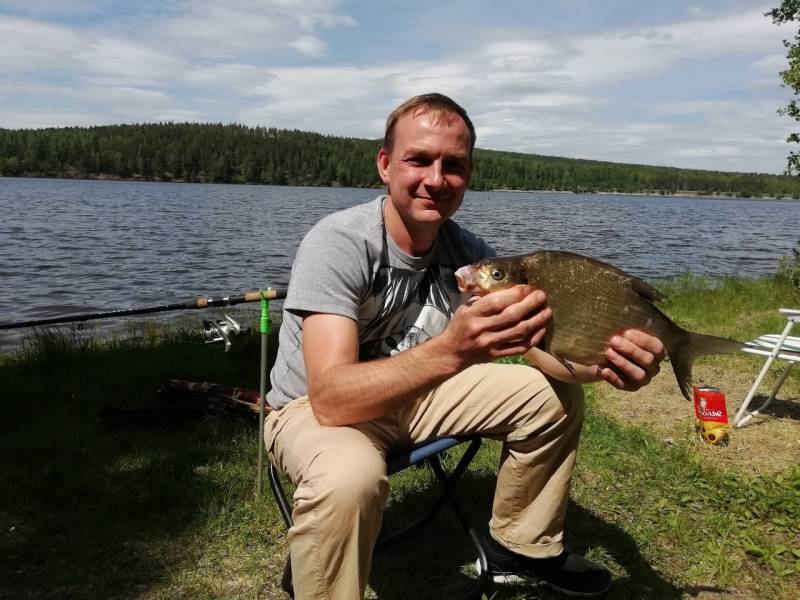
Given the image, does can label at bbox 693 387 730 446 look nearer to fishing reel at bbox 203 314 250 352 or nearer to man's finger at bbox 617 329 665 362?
man's finger at bbox 617 329 665 362

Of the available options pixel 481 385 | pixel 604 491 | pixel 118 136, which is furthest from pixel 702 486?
pixel 118 136

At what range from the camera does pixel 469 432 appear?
2750 mm

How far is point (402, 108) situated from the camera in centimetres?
279

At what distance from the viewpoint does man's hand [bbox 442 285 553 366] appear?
198cm

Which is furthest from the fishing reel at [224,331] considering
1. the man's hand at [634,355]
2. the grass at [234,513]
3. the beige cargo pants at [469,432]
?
the man's hand at [634,355]

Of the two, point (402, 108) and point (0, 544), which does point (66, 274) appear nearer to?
point (0, 544)

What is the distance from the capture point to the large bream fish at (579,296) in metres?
2.21

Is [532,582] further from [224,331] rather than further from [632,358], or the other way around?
[224,331]

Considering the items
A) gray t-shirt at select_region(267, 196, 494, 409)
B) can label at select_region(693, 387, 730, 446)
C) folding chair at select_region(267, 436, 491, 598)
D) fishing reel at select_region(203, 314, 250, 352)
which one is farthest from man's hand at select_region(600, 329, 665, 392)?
fishing reel at select_region(203, 314, 250, 352)

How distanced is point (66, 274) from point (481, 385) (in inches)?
640

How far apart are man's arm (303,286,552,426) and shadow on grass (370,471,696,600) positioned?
133cm

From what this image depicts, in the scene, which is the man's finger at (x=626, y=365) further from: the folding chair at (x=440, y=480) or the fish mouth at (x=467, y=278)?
the folding chair at (x=440, y=480)

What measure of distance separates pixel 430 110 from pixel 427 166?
0.82 ft

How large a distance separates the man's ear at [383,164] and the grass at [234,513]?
1989 mm
